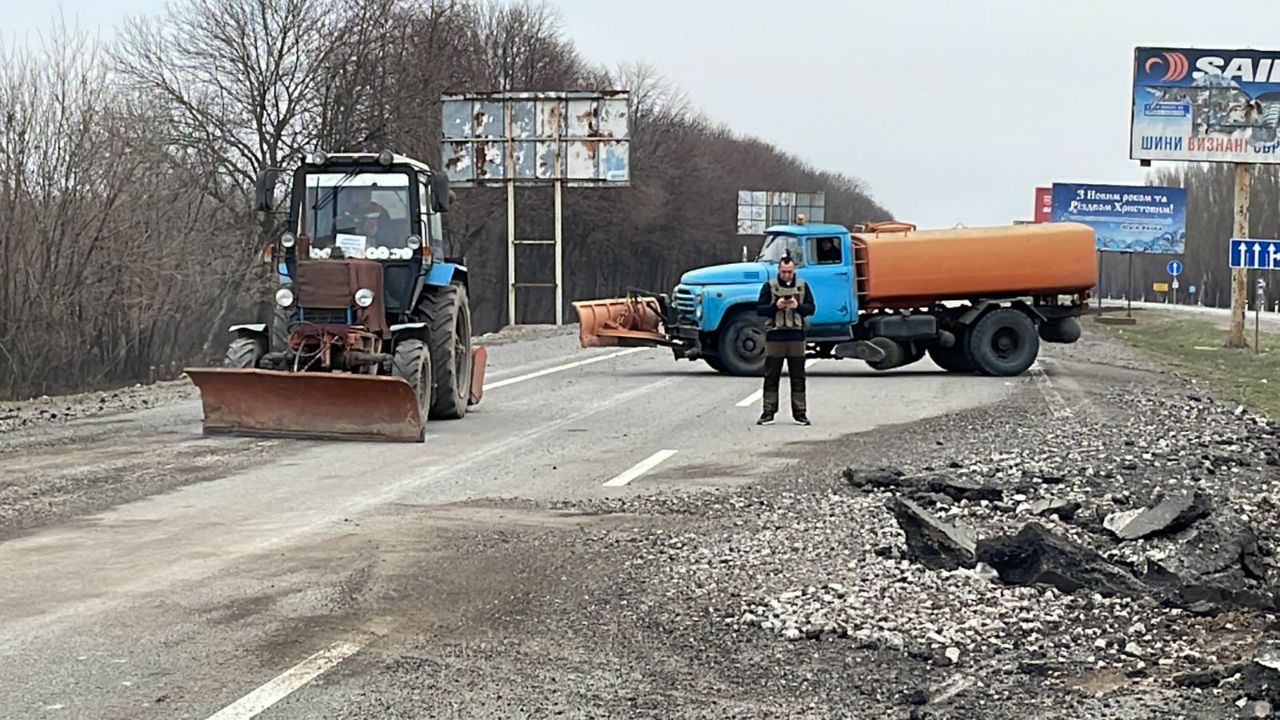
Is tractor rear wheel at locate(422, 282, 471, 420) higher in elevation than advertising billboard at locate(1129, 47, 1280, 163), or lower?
lower

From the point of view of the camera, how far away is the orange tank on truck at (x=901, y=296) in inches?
949

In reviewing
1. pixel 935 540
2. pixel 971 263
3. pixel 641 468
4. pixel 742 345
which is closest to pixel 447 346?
pixel 641 468

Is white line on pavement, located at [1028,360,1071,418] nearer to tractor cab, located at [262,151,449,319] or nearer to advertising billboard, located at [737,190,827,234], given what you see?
tractor cab, located at [262,151,449,319]

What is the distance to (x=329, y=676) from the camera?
6.05 meters

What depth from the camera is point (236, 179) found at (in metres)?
46.1

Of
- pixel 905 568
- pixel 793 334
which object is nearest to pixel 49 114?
pixel 793 334

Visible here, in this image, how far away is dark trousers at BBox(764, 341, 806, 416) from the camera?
53.6ft

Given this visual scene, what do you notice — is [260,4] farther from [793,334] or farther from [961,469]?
[961,469]

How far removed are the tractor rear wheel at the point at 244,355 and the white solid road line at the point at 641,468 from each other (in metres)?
4.40

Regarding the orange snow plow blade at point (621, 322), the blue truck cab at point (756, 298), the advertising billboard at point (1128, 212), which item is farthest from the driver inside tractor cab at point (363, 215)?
the advertising billboard at point (1128, 212)

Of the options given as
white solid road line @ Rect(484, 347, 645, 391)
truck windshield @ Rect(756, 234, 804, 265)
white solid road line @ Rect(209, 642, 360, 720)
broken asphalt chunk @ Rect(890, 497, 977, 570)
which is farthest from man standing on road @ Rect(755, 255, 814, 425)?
white solid road line @ Rect(209, 642, 360, 720)

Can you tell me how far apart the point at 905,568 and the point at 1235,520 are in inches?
103

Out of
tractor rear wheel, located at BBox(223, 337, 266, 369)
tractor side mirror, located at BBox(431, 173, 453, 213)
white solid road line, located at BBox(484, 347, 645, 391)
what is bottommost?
white solid road line, located at BBox(484, 347, 645, 391)

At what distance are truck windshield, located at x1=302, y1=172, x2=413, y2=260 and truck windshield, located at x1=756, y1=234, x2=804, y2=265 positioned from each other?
9472 millimetres
